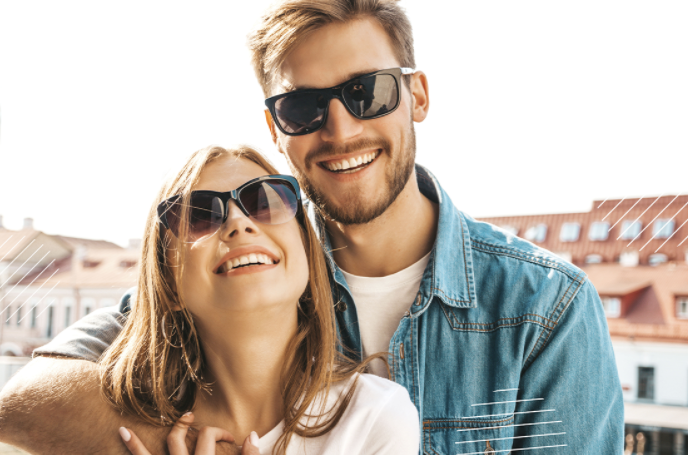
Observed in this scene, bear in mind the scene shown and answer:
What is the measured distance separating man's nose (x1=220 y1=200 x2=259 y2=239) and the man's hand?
52 centimetres

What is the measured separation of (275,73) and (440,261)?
2.78 ft

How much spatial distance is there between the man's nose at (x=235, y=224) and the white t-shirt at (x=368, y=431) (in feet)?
1.57

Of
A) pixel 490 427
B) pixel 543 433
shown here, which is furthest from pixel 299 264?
pixel 543 433

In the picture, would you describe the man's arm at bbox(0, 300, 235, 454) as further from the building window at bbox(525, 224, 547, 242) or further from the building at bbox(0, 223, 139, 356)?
the building window at bbox(525, 224, 547, 242)

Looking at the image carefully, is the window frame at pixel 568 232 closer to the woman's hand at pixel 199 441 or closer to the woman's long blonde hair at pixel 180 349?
the woman's long blonde hair at pixel 180 349

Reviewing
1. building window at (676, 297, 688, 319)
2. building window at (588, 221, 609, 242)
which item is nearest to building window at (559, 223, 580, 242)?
building window at (588, 221, 609, 242)

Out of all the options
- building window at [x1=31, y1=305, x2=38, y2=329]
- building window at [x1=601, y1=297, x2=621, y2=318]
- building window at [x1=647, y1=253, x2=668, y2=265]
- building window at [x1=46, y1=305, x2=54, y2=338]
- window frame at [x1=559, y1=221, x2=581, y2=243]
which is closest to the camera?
building window at [x1=601, y1=297, x2=621, y2=318]

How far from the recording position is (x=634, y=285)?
25.0m

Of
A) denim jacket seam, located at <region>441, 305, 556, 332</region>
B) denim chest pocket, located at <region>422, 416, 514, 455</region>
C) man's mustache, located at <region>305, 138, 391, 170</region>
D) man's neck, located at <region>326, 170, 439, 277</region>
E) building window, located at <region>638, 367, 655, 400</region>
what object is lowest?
building window, located at <region>638, 367, 655, 400</region>

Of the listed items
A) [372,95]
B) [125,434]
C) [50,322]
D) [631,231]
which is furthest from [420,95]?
[50,322]

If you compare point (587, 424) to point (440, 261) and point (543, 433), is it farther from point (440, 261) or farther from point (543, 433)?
point (440, 261)

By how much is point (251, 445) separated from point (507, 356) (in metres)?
0.80

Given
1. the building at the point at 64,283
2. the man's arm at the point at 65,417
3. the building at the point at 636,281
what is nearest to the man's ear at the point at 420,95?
the man's arm at the point at 65,417

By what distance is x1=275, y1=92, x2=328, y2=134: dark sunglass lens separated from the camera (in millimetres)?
1719
